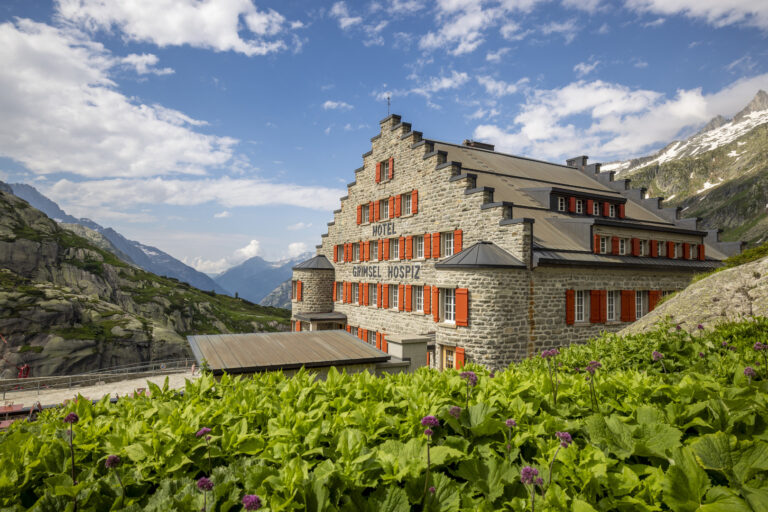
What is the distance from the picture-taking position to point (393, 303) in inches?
1045

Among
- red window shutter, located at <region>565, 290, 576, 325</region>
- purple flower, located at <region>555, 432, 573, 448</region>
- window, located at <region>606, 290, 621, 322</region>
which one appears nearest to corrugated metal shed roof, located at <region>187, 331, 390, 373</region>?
purple flower, located at <region>555, 432, 573, 448</region>

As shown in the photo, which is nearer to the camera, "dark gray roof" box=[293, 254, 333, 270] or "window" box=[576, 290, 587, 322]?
"window" box=[576, 290, 587, 322]

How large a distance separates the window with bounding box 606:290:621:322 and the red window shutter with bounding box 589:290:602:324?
124cm

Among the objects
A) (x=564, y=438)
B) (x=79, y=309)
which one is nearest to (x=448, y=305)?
(x=564, y=438)

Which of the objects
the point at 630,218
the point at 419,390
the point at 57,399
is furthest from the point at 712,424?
the point at 630,218

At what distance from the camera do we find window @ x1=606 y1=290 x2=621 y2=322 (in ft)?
71.0

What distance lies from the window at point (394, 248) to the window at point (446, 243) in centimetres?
419

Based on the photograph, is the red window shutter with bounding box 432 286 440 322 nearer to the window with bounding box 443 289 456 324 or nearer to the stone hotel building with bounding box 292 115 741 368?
the stone hotel building with bounding box 292 115 741 368

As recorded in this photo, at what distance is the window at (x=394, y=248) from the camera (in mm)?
26545

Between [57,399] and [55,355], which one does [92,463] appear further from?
[55,355]

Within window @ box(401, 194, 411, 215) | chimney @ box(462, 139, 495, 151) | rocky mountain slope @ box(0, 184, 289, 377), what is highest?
chimney @ box(462, 139, 495, 151)

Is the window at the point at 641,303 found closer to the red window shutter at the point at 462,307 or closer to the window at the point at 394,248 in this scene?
the red window shutter at the point at 462,307

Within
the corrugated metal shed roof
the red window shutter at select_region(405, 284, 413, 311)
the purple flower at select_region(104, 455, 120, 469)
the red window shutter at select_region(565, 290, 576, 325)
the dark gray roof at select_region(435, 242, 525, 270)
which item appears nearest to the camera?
the purple flower at select_region(104, 455, 120, 469)

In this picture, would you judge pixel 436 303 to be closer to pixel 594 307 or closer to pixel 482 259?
pixel 482 259
